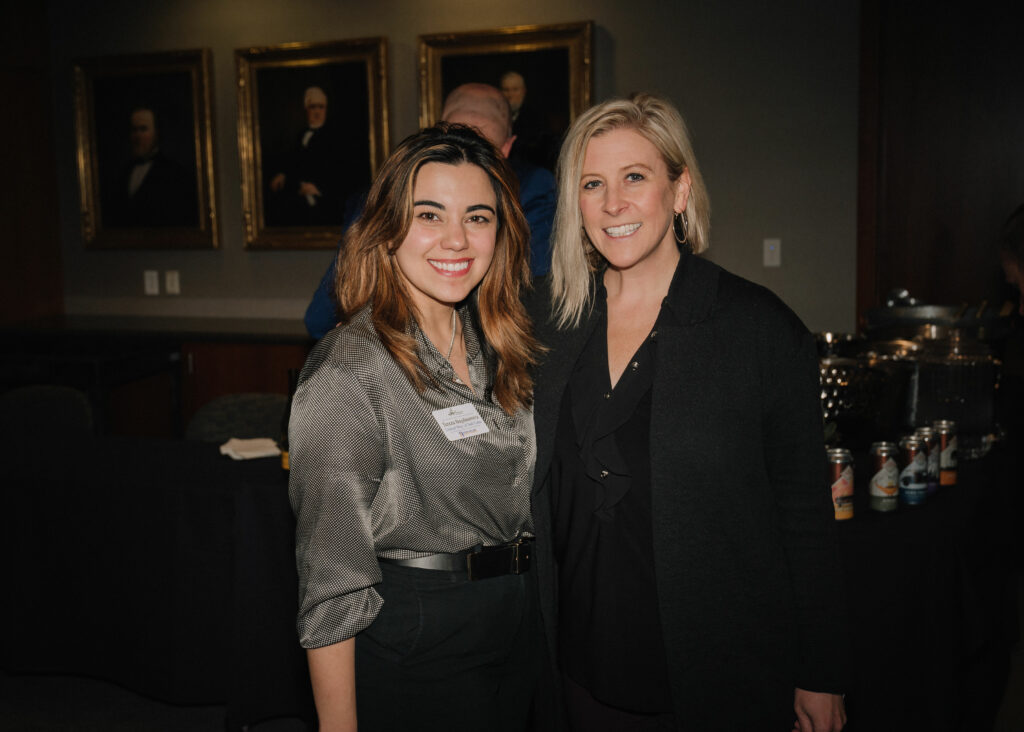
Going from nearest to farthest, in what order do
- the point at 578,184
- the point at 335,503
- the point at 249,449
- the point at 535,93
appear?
the point at 335,503 → the point at 578,184 → the point at 249,449 → the point at 535,93

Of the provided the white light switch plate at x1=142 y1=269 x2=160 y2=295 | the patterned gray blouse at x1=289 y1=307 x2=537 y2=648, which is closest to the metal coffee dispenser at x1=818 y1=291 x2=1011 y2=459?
the patterned gray blouse at x1=289 y1=307 x2=537 y2=648

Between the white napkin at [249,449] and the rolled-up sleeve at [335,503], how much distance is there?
1462 millimetres

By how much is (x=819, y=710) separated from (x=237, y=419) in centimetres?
244

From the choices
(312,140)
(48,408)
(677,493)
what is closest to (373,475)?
(677,493)

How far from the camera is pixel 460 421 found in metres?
1.32

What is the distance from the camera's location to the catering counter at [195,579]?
78.4 inches

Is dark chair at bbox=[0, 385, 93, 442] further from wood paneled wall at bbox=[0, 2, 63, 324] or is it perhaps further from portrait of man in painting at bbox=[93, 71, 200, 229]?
wood paneled wall at bbox=[0, 2, 63, 324]

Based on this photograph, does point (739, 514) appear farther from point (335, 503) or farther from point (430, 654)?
point (335, 503)

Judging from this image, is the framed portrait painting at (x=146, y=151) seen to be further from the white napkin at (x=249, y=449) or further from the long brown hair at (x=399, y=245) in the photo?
the long brown hair at (x=399, y=245)

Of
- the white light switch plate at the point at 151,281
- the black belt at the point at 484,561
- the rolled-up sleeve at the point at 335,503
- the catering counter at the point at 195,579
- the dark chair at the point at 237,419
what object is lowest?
the catering counter at the point at 195,579

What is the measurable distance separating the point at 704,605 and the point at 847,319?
3579 millimetres

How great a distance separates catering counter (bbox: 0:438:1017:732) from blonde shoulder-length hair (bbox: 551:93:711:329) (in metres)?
0.77

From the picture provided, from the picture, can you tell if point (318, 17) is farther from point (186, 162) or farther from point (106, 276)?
point (106, 276)

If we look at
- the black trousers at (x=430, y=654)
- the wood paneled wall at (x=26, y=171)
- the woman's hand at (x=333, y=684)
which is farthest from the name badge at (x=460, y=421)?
the wood paneled wall at (x=26, y=171)
